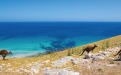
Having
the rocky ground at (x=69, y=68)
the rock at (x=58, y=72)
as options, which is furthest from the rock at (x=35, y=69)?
the rock at (x=58, y=72)

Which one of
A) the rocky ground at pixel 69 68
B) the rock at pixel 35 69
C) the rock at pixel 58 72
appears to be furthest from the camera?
the rock at pixel 35 69

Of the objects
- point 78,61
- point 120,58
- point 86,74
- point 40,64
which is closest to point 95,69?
point 86,74

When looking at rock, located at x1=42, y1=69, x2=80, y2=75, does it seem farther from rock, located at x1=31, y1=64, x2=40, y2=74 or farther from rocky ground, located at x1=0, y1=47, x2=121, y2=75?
rock, located at x1=31, y1=64, x2=40, y2=74

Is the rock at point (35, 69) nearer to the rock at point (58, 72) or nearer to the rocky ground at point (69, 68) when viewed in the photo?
the rocky ground at point (69, 68)

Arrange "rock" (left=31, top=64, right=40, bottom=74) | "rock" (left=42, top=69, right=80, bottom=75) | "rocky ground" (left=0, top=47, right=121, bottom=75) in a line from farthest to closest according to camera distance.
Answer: "rock" (left=31, top=64, right=40, bottom=74), "rocky ground" (left=0, top=47, right=121, bottom=75), "rock" (left=42, top=69, right=80, bottom=75)

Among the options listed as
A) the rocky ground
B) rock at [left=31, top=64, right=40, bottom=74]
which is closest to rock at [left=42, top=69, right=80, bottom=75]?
the rocky ground

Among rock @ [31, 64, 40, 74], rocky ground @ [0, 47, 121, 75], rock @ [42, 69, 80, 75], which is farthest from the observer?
rock @ [31, 64, 40, 74]

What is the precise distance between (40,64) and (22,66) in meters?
1.75

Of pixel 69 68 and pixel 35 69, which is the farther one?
pixel 69 68

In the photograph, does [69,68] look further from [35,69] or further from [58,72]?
[35,69]

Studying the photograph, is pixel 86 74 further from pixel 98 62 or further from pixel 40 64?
pixel 40 64

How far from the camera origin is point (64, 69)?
50.8ft

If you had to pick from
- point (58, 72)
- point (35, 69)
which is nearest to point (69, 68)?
point (58, 72)

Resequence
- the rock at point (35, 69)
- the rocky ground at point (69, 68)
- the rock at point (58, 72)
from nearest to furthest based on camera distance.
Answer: the rock at point (58, 72)
the rocky ground at point (69, 68)
the rock at point (35, 69)
